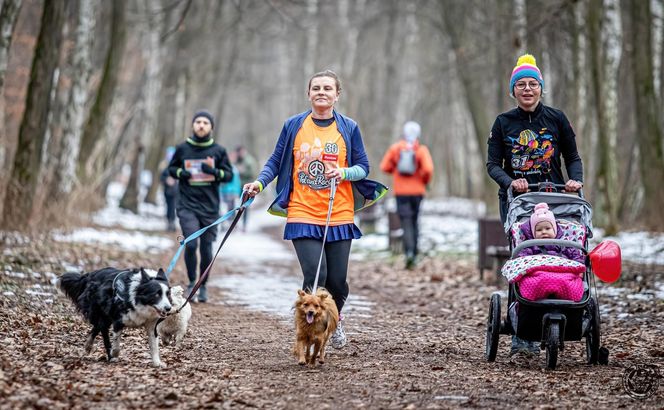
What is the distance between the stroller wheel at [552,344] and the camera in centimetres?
657

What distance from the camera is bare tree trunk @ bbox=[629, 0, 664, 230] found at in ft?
54.3

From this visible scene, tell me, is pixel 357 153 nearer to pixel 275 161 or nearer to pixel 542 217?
pixel 275 161

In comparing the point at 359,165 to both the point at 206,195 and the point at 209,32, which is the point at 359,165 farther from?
the point at 209,32

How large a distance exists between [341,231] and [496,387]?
1.87 metres

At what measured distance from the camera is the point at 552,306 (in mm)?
6621

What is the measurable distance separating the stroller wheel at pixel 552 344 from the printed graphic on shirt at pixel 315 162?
2084 millimetres

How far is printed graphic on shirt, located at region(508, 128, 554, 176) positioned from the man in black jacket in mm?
4432

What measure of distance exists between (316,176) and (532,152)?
5.98 ft

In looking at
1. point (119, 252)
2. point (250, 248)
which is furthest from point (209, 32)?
point (119, 252)

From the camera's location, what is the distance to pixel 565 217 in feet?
23.5

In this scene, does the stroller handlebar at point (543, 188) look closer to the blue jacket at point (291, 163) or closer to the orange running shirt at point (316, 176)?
the blue jacket at point (291, 163)

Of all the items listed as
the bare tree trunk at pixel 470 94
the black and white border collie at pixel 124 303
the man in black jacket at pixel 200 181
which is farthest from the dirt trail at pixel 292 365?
the bare tree trunk at pixel 470 94

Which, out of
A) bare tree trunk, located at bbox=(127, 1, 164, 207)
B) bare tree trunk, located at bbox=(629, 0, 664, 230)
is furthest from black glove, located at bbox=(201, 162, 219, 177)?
bare tree trunk, located at bbox=(127, 1, 164, 207)

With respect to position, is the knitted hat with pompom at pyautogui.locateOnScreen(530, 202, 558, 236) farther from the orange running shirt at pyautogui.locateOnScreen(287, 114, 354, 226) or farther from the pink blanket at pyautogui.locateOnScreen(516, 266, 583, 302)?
the orange running shirt at pyautogui.locateOnScreen(287, 114, 354, 226)
